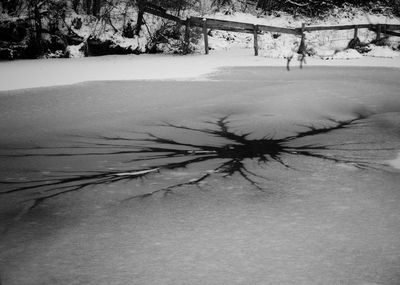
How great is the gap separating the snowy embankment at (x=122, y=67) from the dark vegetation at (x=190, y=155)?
17.4 ft

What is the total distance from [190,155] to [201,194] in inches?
40.7

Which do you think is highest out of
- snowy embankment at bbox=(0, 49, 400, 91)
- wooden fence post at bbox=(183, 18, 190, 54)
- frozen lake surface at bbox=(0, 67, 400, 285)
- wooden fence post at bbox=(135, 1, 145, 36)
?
wooden fence post at bbox=(135, 1, 145, 36)

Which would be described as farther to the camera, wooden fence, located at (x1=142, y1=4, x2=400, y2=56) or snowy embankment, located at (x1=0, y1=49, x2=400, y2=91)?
wooden fence, located at (x1=142, y1=4, x2=400, y2=56)

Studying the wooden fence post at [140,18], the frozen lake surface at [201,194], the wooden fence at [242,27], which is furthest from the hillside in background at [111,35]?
the frozen lake surface at [201,194]

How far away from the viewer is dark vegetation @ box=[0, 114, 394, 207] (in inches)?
141

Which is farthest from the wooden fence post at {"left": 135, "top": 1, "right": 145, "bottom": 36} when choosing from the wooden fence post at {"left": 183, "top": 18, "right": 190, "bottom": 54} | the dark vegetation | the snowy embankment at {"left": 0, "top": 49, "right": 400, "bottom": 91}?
the dark vegetation

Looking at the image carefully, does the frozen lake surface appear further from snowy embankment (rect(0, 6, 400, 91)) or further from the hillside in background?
the hillside in background

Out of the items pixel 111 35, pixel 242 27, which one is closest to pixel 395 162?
pixel 242 27

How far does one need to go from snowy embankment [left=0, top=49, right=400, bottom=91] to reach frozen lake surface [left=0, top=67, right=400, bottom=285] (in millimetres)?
3606

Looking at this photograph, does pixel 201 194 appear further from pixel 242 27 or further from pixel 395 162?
pixel 242 27

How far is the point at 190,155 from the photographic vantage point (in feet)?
14.1

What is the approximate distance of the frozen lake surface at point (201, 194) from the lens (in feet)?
7.45

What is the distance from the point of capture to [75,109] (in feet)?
22.6

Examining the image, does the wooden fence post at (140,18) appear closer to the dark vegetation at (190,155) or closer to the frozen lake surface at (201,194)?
the frozen lake surface at (201,194)
